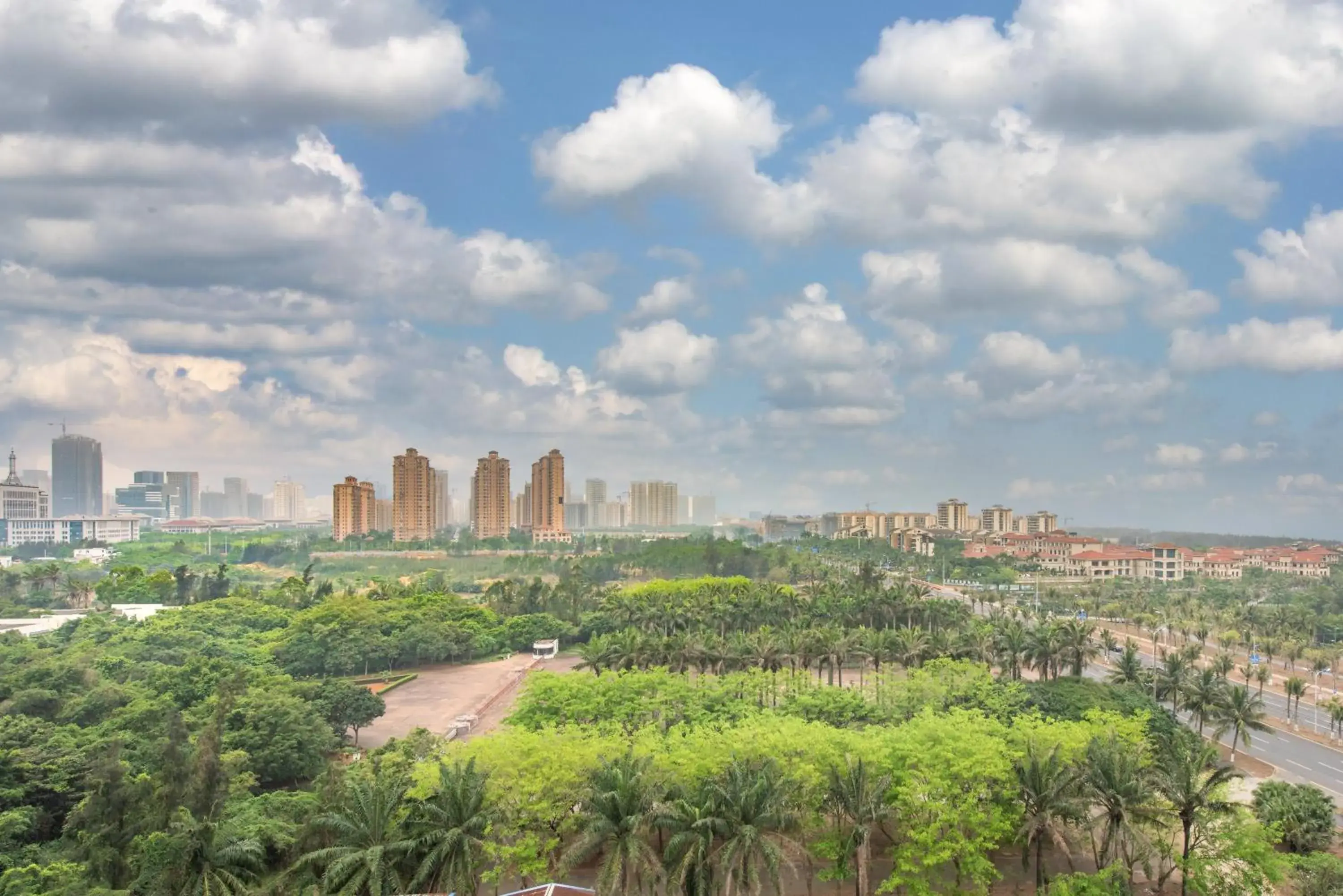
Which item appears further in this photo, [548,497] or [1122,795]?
[548,497]

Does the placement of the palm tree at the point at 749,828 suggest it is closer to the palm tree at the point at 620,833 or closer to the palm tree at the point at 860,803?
the palm tree at the point at 620,833

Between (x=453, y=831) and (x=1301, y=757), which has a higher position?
(x=453, y=831)

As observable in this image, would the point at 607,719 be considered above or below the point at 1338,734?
above

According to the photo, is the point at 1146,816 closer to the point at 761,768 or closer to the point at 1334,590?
the point at 761,768

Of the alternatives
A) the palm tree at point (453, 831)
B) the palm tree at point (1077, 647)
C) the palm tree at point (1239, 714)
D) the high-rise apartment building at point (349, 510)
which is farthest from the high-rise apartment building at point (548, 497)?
the palm tree at point (453, 831)

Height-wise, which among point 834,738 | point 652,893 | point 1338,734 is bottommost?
point 1338,734

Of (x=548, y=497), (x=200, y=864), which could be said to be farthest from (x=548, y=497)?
(x=200, y=864)

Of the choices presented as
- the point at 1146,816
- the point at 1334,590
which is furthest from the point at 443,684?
the point at 1334,590

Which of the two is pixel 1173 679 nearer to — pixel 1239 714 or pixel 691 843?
pixel 1239 714
